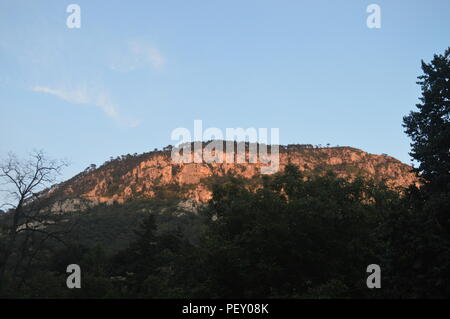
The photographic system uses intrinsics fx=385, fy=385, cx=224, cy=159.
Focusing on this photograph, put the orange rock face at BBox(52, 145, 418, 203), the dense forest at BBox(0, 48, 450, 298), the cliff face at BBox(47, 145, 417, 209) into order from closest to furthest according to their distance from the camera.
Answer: the dense forest at BBox(0, 48, 450, 298) < the cliff face at BBox(47, 145, 417, 209) < the orange rock face at BBox(52, 145, 418, 203)

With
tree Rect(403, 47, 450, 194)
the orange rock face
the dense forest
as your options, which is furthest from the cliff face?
tree Rect(403, 47, 450, 194)

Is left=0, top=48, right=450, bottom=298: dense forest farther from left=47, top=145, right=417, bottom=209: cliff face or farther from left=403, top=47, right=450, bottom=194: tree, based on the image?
left=47, top=145, right=417, bottom=209: cliff face

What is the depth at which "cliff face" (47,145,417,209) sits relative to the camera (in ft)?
446

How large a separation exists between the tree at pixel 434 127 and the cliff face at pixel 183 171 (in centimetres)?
10679

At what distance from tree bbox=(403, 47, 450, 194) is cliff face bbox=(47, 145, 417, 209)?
10679 cm

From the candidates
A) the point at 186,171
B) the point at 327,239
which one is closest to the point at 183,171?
the point at 186,171

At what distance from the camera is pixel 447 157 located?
1825 cm

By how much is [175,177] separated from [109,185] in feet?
85.7

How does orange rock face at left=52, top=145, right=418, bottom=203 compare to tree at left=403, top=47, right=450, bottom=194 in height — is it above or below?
above

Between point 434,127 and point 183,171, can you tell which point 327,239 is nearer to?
point 434,127

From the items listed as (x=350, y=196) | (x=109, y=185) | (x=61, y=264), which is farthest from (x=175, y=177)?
(x=350, y=196)

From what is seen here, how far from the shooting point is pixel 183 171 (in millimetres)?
147750

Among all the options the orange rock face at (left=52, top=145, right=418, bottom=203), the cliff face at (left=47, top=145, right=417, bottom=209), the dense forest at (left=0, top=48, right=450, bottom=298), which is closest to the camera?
the dense forest at (left=0, top=48, right=450, bottom=298)
